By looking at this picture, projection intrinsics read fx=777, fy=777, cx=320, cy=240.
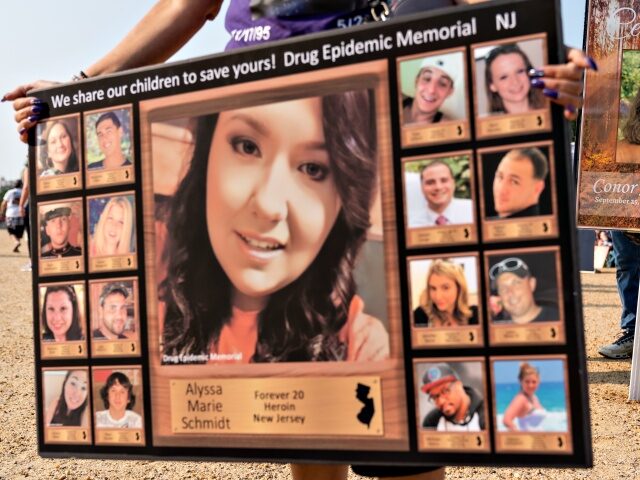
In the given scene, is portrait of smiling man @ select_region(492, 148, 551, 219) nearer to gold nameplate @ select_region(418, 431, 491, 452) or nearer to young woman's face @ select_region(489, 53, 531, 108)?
young woman's face @ select_region(489, 53, 531, 108)

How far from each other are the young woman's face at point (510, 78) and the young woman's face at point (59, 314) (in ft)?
4.27

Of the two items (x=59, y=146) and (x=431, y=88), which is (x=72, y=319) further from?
(x=431, y=88)

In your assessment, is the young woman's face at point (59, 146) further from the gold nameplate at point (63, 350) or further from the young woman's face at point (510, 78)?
the young woman's face at point (510, 78)

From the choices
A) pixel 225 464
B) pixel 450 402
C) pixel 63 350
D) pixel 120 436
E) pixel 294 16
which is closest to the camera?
pixel 450 402

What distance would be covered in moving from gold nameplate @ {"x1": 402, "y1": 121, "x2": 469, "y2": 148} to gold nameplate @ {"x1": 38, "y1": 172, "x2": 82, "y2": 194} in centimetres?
97

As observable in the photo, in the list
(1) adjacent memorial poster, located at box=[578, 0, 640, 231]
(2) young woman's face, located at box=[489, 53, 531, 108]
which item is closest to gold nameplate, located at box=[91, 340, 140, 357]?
(2) young woman's face, located at box=[489, 53, 531, 108]

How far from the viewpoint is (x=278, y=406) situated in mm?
1899

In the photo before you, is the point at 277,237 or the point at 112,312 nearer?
the point at 277,237

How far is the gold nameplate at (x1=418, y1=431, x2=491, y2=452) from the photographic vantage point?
1.71m

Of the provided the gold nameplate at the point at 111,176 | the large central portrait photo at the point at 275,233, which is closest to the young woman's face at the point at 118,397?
the large central portrait photo at the point at 275,233

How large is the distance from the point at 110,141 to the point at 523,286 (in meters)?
1.17

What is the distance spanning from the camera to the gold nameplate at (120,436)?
2.06 meters

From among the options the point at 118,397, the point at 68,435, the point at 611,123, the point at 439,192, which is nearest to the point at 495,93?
the point at 439,192

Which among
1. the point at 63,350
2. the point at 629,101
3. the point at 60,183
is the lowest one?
the point at 63,350
